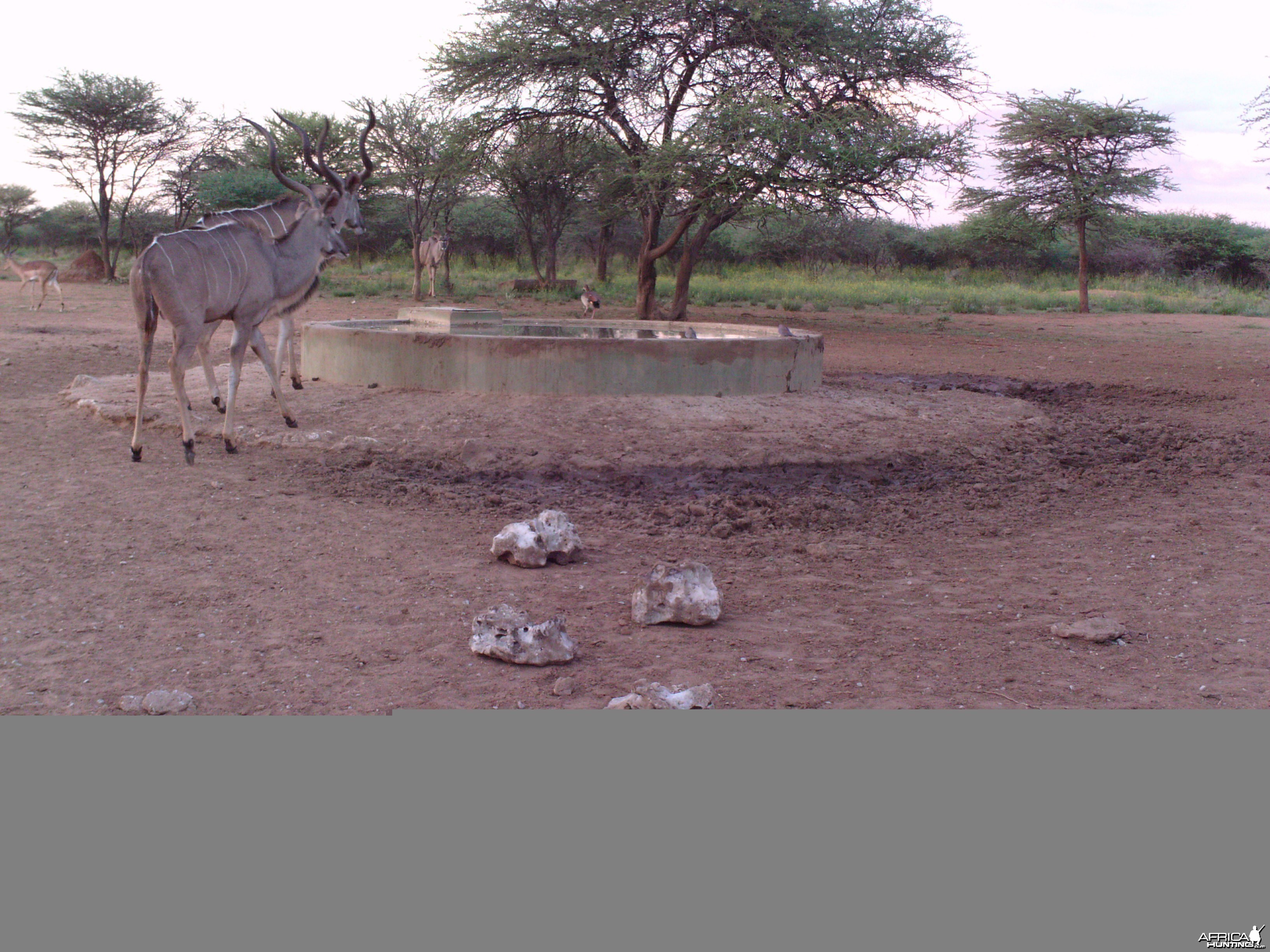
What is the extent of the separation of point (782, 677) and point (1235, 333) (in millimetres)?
19256

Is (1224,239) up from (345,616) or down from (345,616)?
up

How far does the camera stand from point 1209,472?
7.51 metres

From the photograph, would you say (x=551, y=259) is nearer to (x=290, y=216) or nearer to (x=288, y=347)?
(x=288, y=347)

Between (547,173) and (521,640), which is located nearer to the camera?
(521,640)

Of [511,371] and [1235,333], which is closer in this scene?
[511,371]

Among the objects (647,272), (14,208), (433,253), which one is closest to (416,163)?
(433,253)

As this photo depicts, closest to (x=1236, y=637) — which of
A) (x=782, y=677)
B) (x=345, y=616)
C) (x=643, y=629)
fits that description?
(x=782, y=677)

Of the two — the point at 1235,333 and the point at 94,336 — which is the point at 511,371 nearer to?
the point at 94,336

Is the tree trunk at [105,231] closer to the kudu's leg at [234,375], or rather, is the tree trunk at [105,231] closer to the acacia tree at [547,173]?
the acacia tree at [547,173]

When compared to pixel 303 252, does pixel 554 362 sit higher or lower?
lower

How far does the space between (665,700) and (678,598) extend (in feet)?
2.98

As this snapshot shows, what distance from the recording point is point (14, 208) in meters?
42.2

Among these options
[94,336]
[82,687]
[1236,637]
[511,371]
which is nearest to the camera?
[82,687]

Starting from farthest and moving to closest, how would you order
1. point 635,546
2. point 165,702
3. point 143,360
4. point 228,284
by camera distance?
point 228,284, point 143,360, point 635,546, point 165,702
